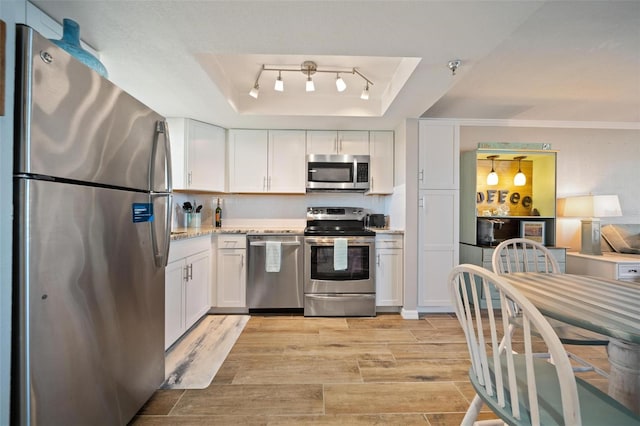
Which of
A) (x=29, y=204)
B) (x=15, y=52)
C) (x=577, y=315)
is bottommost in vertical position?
(x=577, y=315)

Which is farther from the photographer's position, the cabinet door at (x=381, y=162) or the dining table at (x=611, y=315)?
the cabinet door at (x=381, y=162)

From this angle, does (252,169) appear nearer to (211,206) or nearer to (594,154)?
(211,206)

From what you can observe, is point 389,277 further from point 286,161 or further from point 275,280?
point 286,161

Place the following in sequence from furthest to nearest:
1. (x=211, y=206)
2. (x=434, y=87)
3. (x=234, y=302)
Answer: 1. (x=211, y=206)
2. (x=234, y=302)
3. (x=434, y=87)

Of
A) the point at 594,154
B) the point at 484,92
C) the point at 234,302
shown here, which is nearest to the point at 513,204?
the point at 594,154

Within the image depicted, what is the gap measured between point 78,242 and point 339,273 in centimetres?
225

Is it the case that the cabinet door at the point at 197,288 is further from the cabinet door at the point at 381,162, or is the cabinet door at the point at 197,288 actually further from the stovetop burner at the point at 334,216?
the cabinet door at the point at 381,162

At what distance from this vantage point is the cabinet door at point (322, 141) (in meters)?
3.26

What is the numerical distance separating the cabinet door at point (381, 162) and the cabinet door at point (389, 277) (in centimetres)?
81

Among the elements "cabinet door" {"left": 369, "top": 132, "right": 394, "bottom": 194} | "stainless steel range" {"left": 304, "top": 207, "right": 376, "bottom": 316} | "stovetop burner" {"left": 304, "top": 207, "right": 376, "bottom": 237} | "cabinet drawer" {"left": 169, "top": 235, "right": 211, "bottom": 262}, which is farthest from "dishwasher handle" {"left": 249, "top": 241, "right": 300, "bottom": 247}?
"cabinet door" {"left": 369, "top": 132, "right": 394, "bottom": 194}

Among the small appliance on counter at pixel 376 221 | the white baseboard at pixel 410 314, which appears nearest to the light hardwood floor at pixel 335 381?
the white baseboard at pixel 410 314

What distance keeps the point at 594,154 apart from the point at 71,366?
17.8ft

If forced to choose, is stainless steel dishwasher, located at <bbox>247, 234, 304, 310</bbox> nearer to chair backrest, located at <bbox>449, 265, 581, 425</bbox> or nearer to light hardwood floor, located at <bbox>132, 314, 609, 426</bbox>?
light hardwood floor, located at <bbox>132, 314, 609, 426</bbox>

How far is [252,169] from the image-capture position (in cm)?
327
